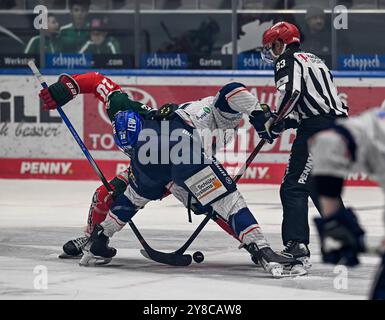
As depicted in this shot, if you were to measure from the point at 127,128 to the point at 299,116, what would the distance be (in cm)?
113

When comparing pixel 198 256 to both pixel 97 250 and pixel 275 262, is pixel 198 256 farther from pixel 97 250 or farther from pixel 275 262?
pixel 275 262

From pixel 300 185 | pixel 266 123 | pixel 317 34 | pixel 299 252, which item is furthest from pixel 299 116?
pixel 317 34

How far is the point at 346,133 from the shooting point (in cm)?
490

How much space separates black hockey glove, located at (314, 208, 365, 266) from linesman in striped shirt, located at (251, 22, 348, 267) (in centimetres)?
401

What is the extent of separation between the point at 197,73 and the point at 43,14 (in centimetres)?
181

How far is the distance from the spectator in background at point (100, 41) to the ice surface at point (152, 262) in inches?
73.6

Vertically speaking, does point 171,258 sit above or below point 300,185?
below

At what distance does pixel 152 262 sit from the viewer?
9477 millimetres

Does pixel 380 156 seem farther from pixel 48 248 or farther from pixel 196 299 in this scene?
pixel 48 248

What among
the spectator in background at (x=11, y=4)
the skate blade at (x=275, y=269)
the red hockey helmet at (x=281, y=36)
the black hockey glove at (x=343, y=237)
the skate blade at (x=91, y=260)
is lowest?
the skate blade at (x=91, y=260)

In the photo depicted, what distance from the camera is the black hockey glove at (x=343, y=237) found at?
192 inches

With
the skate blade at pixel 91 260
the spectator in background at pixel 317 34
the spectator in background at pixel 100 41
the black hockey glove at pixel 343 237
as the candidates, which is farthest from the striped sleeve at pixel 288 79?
the spectator in background at pixel 100 41

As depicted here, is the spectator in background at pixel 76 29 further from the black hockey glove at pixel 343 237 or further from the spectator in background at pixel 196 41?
the black hockey glove at pixel 343 237
